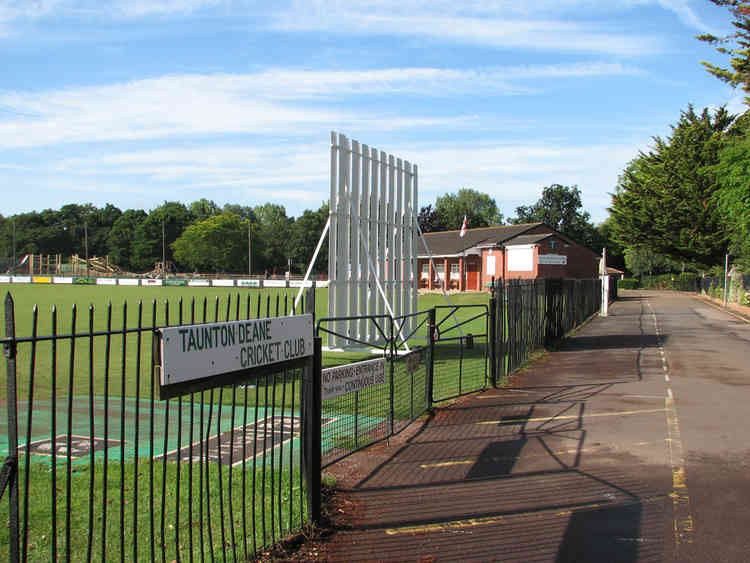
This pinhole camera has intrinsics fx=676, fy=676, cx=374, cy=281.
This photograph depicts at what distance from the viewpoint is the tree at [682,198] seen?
2308 inches

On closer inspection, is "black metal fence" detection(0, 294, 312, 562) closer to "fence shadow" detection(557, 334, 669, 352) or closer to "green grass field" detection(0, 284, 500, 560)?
"green grass field" detection(0, 284, 500, 560)

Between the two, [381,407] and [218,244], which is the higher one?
[218,244]

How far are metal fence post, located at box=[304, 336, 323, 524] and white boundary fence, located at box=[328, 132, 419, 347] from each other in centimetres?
1036

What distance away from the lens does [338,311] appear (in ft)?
55.1

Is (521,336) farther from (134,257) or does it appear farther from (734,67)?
(134,257)

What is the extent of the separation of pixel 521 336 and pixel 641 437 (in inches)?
271

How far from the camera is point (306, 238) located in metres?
A: 113

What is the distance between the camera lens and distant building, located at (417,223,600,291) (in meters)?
58.0

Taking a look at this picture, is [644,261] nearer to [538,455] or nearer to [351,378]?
[538,455]

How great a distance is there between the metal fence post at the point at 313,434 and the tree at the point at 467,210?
4396 inches

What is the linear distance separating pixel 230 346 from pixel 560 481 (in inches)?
157

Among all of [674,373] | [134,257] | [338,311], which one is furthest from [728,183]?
[134,257]

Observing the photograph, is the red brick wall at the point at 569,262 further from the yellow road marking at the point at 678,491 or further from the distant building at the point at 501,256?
the yellow road marking at the point at 678,491

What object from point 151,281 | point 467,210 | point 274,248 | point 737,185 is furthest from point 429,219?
point 737,185
